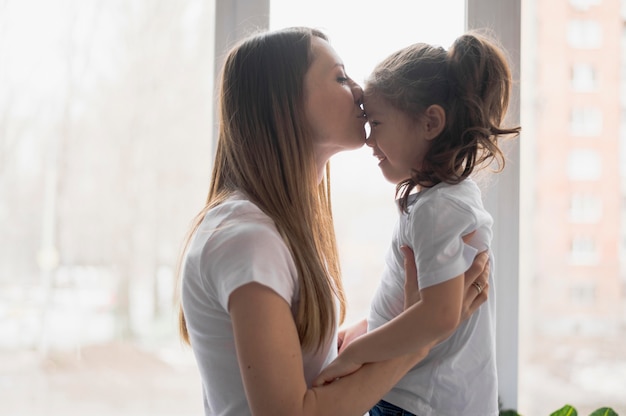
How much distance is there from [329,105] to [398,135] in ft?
0.55

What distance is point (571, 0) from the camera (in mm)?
1924

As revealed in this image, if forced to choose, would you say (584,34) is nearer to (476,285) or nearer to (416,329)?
(476,285)

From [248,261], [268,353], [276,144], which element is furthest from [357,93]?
[268,353]

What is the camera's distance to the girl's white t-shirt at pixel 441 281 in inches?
46.2

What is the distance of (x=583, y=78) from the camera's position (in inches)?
75.8

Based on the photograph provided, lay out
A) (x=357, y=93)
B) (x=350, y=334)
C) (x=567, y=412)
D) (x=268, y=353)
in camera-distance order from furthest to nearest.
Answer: (x=567, y=412) < (x=350, y=334) < (x=357, y=93) < (x=268, y=353)

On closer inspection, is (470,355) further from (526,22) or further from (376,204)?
(526,22)

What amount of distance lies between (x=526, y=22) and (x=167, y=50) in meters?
1.08

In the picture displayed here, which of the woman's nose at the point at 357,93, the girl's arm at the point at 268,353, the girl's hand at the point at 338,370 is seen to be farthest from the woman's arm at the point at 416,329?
the woman's nose at the point at 357,93

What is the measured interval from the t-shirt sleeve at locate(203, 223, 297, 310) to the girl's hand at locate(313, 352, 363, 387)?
16 centimetres

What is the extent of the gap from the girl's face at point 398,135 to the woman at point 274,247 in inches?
1.6

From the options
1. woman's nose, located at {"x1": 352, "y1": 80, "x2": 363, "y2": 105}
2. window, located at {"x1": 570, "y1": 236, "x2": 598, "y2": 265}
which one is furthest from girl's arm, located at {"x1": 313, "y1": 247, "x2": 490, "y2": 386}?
window, located at {"x1": 570, "y1": 236, "x2": 598, "y2": 265}

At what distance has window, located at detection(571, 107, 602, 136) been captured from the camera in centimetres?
192

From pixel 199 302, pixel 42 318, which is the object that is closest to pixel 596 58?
pixel 199 302
